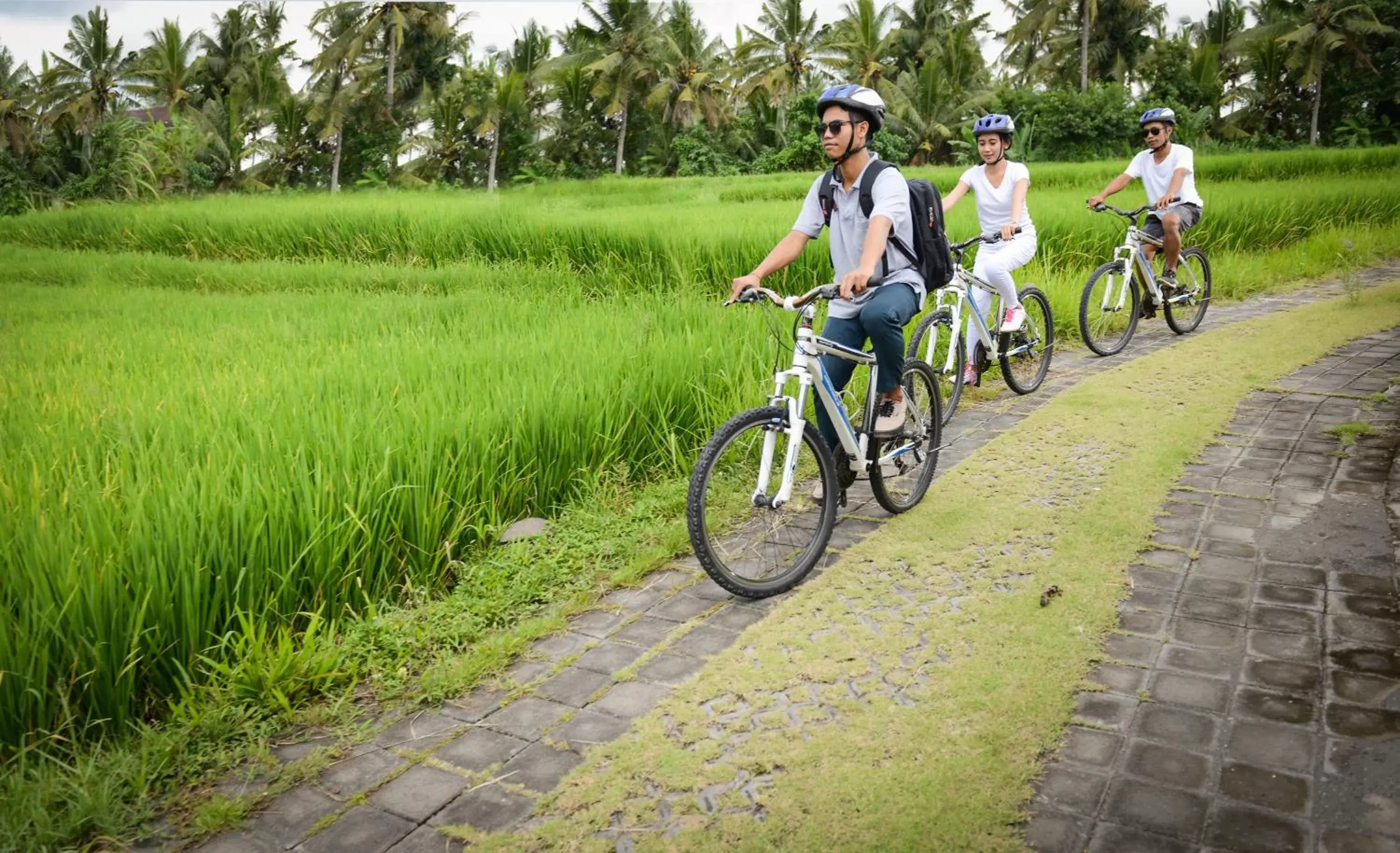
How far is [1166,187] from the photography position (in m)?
8.62

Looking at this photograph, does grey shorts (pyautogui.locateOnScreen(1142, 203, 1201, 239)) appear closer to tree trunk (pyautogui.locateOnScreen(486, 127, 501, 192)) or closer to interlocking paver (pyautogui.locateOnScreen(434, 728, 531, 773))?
interlocking paver (pyautogui.locateOnScreen(434, 728, 531, 773))

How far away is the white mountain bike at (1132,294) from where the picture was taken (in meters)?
8.20

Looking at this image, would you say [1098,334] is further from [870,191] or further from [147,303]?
[147,303]

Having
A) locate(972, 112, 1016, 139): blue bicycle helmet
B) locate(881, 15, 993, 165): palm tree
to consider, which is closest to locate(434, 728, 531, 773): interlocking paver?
locate(972, 112, 1016, 139): blue bicycle helmet

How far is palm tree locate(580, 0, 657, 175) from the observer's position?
39.3m

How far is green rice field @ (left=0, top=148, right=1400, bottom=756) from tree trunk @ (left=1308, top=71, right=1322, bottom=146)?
27.4 meters

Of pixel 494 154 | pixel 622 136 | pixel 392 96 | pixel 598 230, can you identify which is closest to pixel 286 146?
pixel 392 96

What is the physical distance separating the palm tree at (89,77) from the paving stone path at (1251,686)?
79.9 ft

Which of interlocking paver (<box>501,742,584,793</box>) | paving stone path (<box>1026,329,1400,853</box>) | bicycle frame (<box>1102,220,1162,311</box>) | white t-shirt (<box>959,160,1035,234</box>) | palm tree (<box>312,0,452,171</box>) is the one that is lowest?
paving stone path (<box>1026,329,1400,853</box>)

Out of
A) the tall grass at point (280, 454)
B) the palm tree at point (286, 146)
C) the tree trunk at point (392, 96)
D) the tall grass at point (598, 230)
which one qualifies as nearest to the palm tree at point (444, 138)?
the tree trunk at point (392, 96)

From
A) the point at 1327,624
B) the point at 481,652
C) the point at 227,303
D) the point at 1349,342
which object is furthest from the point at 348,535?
the point at 1349,342

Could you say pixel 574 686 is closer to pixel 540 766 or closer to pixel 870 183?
pixel 540 766

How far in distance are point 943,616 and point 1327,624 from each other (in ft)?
4.10

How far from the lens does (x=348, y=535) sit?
3.72 meters
